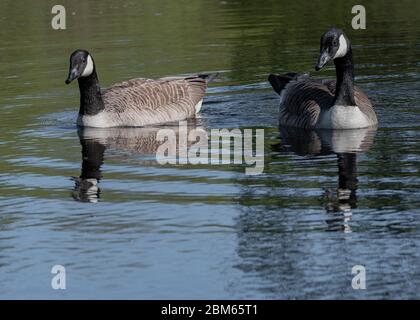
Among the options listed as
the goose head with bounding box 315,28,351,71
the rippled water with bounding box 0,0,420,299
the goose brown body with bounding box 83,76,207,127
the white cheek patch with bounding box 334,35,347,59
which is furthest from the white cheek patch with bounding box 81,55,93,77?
the white cheek patch with bounding box 334,35,347,59

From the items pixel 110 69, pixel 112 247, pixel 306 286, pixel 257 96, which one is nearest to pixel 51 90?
pixel 110 69

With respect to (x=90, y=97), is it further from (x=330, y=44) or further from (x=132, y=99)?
(x=330, y=44)

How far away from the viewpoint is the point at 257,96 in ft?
59.8

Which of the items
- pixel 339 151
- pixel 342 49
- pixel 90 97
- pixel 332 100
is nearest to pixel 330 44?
pixel 342 49

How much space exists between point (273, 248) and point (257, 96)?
27.6 ft

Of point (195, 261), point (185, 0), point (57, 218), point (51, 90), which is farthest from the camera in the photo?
point (185, 0)

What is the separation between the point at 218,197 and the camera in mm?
11859

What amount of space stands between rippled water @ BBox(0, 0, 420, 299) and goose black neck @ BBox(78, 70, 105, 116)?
41cm

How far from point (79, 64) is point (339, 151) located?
15.1 feet

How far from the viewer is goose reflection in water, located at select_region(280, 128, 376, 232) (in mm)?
11055

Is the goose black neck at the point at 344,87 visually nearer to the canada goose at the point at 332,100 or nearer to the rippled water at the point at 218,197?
the canada goose at the point at 332,100

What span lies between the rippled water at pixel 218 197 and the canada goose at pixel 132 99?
0.36m

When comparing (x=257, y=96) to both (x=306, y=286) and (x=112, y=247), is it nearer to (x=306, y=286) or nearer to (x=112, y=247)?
(x=112, y=247)

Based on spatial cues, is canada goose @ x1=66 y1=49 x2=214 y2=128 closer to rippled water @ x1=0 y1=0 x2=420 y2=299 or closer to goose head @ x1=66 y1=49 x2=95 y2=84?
goose head @ x1=66 y1=49 x2=95 y2=84
